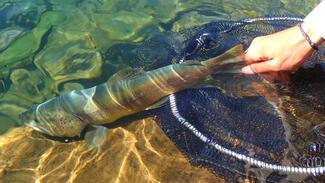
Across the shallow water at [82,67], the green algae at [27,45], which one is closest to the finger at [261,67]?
the shallow water at [82,67]

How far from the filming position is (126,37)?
7102 millimetres

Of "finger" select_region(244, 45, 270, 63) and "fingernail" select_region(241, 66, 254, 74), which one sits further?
"fingernail" select_region(241, 66, 254, 74)

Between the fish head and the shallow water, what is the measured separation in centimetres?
13

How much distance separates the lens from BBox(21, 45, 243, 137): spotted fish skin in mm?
4633

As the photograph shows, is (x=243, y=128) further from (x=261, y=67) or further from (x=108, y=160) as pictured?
(x=108, y=160)

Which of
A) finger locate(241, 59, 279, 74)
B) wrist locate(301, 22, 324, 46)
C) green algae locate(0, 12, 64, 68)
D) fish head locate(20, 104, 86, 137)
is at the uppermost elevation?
wrist locate(301, 22, 324, 46)

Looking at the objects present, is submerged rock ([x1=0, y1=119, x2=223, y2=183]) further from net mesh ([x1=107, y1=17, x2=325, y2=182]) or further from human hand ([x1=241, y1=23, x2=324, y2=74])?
human hand ([x1=241, y1=23, x2=324, y2=74])

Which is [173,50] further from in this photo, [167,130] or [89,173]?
[89,173]

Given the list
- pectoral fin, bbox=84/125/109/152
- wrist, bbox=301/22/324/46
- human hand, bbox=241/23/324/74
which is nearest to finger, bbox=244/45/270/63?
human hand, bbox=241/23/324/74

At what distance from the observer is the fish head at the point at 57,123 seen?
4.89 metres

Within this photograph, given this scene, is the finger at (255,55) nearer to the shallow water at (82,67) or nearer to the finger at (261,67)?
the finger at (261,67)

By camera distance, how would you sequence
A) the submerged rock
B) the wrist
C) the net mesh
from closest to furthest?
the net mesh, the wrist, the submerged rock

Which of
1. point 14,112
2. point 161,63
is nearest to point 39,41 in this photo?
point 14,112

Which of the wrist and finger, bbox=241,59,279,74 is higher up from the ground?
the wrist
